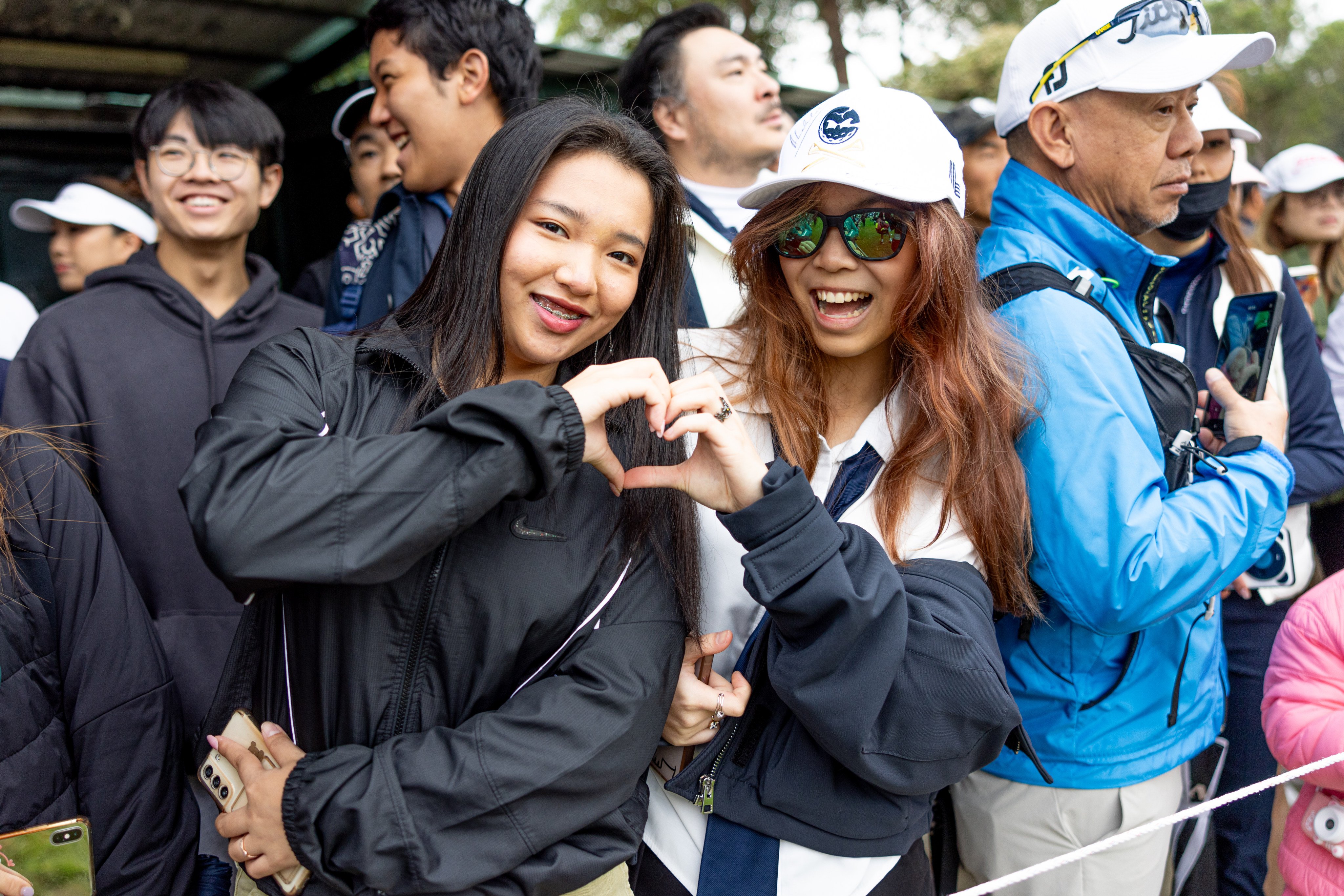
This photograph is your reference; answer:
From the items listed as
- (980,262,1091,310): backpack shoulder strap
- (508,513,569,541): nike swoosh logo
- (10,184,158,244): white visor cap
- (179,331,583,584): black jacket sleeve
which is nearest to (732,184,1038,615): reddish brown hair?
A: (980,262,1091,310): backpack shoulder strap

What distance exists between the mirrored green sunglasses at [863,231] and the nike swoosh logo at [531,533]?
81cm

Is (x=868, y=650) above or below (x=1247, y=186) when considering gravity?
below

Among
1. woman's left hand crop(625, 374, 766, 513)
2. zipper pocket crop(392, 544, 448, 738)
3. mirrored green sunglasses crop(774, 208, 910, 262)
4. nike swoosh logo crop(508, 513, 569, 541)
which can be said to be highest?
mirrored green sunglasses crop(774, 208, 910, 262)

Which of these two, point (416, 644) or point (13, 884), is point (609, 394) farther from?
point (13, 884)

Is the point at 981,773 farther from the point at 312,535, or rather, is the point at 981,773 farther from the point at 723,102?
the point at 723,102

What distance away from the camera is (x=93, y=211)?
446 cm

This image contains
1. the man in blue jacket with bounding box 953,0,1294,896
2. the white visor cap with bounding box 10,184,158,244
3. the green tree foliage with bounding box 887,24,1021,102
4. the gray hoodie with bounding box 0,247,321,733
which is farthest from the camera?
the green tree foliage with bounding box 887,24,1021,102

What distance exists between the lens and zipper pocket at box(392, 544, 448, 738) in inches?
61.2

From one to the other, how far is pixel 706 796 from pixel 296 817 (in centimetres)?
73

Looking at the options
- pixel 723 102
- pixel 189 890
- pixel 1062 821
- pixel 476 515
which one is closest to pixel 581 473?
pixel 476 515

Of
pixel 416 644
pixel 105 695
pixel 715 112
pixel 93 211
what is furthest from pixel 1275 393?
pixel 93 211

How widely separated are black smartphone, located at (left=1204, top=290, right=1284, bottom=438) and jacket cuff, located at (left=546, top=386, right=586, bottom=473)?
71.4 inches

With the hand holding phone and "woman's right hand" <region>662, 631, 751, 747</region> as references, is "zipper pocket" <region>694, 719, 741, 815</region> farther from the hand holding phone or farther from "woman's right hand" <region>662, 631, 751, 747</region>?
the hand holding phone

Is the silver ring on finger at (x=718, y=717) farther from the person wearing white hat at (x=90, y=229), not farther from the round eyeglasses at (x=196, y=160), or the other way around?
the person wearing white hat at (x=90, y=229)
